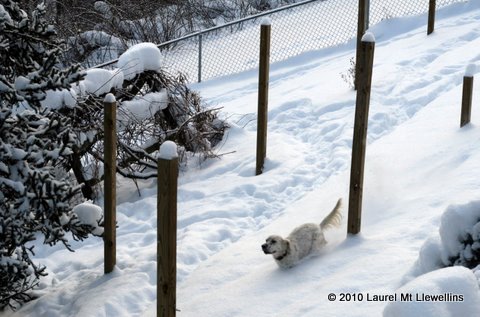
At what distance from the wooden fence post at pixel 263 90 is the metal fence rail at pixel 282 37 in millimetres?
5069

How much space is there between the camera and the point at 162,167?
221 inches

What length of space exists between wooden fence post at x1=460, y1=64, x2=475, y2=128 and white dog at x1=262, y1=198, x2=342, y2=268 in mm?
2832

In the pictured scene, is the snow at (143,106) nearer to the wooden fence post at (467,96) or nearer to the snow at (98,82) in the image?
the snow at (98,82)

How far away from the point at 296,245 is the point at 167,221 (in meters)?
1.62

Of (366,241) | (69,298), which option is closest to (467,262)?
(366,241)

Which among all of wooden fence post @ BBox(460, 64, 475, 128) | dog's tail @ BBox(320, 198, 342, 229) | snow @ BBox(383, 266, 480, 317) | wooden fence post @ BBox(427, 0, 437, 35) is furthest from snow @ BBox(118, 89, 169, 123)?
wooden fence post @ BBox(427, 0, 437, 35)

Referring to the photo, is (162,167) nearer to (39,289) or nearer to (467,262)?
(467,262)

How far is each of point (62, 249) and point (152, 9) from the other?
10.4m

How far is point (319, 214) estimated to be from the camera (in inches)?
320

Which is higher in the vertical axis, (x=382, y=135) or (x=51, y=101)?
(x=51, y=101)

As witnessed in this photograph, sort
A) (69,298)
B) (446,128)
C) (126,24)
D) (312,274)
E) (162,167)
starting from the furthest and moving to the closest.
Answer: (126,24) → (446,128) → (69,298) → (312,274) → (162,167)

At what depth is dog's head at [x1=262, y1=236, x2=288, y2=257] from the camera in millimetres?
6938

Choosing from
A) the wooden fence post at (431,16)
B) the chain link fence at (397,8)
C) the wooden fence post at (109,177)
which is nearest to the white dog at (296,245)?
the wooden fence post at (109,177)

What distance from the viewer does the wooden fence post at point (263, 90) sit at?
9.43 metres
